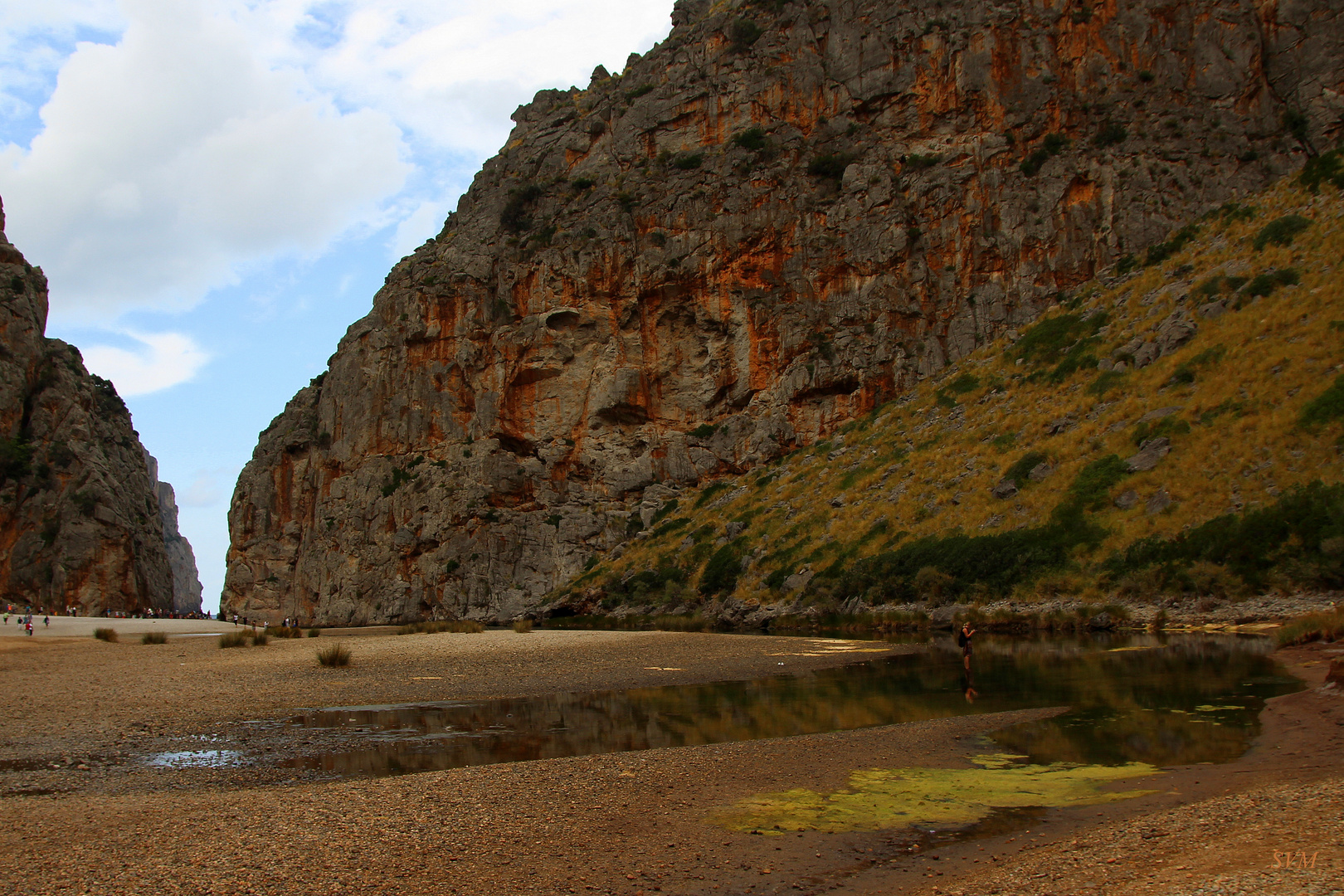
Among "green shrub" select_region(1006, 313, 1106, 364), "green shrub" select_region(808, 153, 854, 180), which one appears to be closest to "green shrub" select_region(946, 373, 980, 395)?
"green shrub" select_region(1006, 313, 1106, 364)

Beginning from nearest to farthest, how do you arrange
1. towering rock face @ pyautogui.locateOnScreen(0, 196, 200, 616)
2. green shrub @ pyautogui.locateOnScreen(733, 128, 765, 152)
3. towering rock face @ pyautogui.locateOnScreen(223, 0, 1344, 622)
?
1. towering rock face @ pyautogui.locateOnScreen(223, 0, 1344, 622)
2. green shrub @ pyautogui.locateOnScreen(733, 128, 765, 152)
3. towering rock face @ pyautogui.locateOnScreen(0, 196, 200, 616)

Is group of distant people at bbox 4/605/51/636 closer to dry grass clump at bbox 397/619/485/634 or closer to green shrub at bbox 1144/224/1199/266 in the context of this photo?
dry grass clump at bbox 397/619/485/634

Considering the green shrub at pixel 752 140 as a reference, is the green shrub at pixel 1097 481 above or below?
below

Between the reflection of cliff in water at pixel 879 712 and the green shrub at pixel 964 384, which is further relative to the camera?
the green shrub at pixel 964 384

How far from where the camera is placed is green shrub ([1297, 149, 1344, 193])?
38.2 metres

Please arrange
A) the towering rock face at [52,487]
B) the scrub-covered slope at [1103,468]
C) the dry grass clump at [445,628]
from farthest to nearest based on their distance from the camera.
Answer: the towering rock face at [52,487]
the dry grass clump at [445,628]
the scrub-covered slope at [1103,468]

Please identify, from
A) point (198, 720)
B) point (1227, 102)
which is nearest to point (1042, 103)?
point (1227, 102)

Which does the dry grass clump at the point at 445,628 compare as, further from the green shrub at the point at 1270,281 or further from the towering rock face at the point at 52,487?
the towering rock face at the point at 52,487

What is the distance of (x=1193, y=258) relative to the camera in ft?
137

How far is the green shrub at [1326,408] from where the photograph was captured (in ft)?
84.6

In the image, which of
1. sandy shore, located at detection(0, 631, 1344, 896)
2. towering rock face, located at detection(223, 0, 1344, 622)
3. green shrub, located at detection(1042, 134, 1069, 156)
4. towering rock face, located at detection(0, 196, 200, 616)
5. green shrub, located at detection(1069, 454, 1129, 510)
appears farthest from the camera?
towering rock face, located at detection(0, 196, 200, 616)

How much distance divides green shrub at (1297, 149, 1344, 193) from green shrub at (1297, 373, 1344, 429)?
17210mm

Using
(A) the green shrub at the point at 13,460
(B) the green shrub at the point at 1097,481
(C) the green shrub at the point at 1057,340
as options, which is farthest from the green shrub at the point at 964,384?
(A) the green shrub at the point at 13,460

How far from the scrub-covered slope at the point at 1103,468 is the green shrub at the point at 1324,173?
153 millimetres
